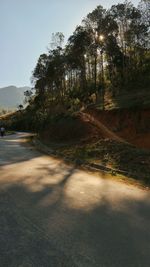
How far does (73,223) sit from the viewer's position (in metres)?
7.35

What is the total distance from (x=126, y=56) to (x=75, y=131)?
35.4 m

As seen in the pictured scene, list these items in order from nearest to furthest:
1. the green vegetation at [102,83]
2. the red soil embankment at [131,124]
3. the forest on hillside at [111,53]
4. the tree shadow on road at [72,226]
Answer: the tree shadow on road at [72,226] < the green vegetation at [102,83] < the red soil embankment at [131,124] < the forest on hillside at [111,53]

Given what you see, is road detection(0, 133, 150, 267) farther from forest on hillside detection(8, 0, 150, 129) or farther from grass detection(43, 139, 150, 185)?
forest on hillside detection(8, 0, 150, 129)

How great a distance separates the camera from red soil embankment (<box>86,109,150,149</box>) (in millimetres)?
25156

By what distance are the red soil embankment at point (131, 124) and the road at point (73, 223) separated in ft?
43.1

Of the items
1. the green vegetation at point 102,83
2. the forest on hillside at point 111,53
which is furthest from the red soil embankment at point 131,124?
the forest on hillside at point 111,53

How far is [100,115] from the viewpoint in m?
33.5

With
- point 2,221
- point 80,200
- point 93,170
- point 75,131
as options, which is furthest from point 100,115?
point 2,221

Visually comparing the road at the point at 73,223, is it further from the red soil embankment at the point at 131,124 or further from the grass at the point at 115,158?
the red soil embankment at the point at 131,124

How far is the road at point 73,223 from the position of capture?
556 cm

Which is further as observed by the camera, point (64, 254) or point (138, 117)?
point (138, 117)

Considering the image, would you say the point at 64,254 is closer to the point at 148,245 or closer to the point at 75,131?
the point at 148,245

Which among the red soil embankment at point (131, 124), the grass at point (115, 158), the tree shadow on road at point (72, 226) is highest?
the red soil embankment at point (131, 124)

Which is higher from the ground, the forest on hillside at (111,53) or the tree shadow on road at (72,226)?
the forest on hillside at (111,53)
